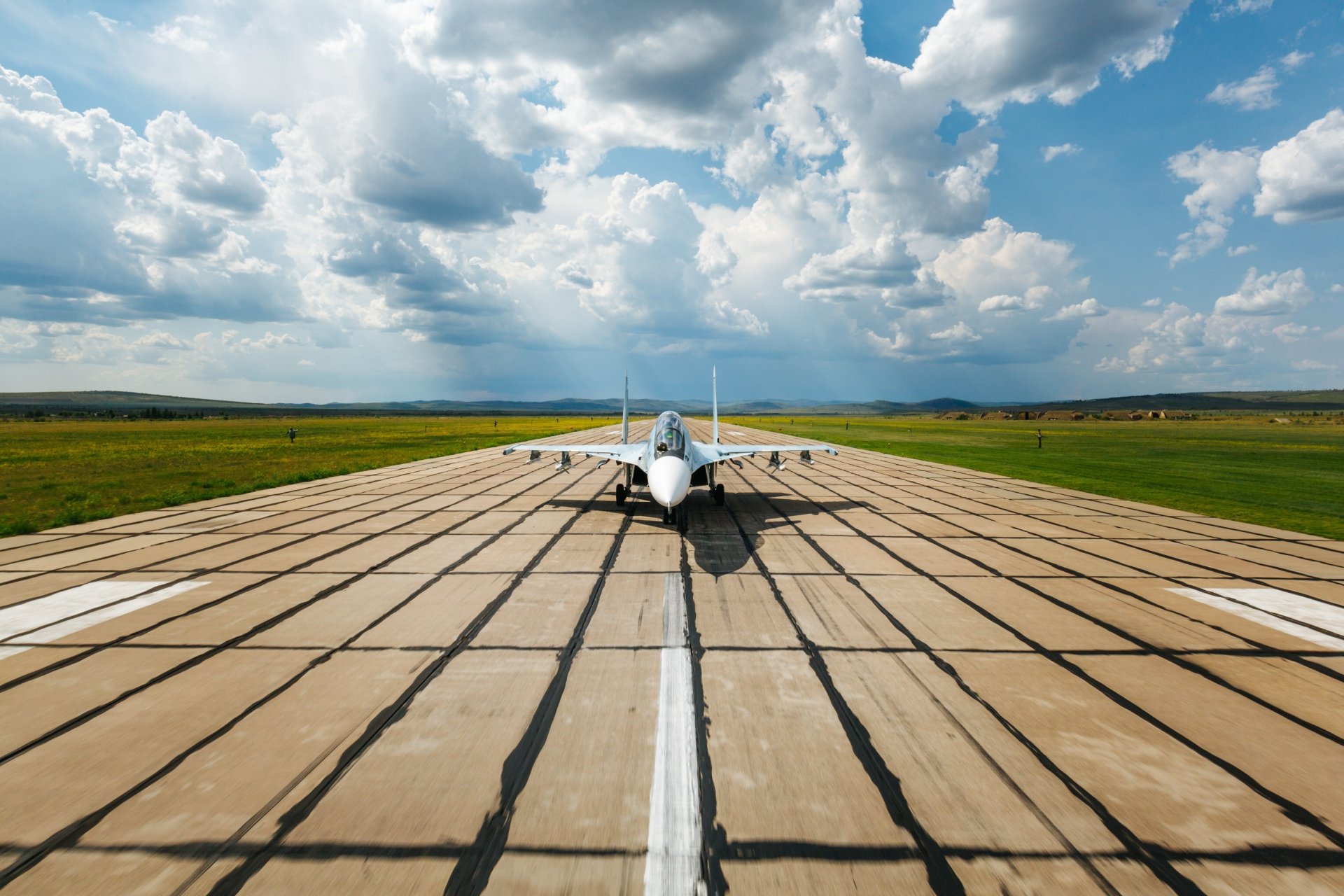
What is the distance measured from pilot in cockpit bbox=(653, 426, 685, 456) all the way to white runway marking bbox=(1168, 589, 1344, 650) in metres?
10.6

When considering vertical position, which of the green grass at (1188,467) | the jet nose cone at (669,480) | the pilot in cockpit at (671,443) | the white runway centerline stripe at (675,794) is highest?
the pilot in cockpit at (671,443)

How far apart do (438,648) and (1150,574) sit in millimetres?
13455

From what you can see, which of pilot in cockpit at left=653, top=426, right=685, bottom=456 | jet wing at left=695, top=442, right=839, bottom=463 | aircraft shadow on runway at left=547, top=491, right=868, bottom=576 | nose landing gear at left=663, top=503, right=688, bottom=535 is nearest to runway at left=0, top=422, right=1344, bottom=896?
aircraft shadow on runway at left=547, top=491, right=868, bottom=576

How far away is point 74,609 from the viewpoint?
8.83 metres

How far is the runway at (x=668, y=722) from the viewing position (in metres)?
3.95

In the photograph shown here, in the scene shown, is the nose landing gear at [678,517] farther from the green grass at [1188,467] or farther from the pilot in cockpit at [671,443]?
the green grass at [1188,467]

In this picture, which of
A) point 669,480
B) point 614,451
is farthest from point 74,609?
point 614,451

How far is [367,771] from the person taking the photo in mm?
4887

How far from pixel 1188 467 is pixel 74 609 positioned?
45.3 meters

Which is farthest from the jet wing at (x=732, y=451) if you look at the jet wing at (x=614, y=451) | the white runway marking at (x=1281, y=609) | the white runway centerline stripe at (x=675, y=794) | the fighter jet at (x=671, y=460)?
the white runway centerline stripe at (x=675, y=794)

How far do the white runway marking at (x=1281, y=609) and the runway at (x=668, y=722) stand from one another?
0.07m

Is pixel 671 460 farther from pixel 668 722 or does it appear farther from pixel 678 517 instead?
pixel 668 722

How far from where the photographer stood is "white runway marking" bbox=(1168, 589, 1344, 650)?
8.20m

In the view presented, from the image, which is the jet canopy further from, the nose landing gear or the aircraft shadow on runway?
the aircraft shadow on runway
